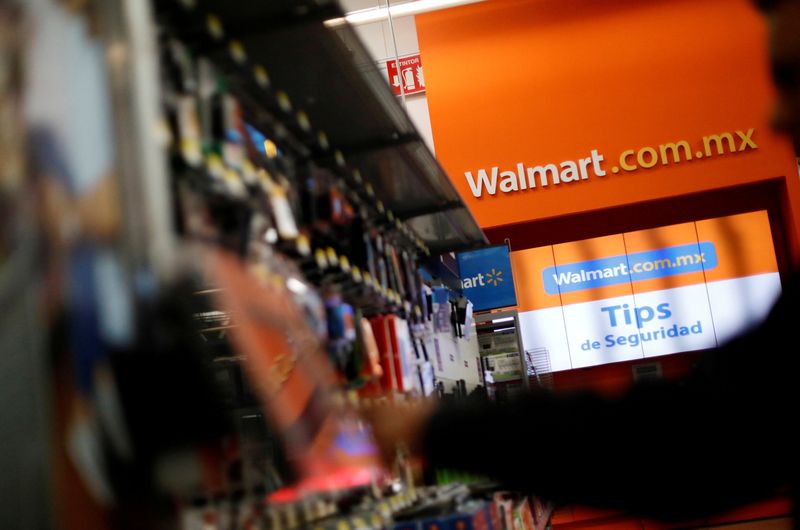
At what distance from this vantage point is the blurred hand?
53.6 inches

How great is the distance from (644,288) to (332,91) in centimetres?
689

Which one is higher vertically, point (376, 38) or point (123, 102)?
point (376, 38)

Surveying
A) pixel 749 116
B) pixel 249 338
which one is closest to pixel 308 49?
pixel 249 338

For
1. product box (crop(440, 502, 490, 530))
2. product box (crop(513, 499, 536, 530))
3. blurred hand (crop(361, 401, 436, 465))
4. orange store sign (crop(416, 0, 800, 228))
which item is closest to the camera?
blurred hand (crop(361, 401, 436, 465))

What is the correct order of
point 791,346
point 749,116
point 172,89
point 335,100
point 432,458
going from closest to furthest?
point 791,346
point 432,458
point 172,89
point 335,100
point 749,116

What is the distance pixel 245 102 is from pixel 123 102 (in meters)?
1.20

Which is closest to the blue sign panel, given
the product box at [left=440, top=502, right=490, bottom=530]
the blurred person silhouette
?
the product box at [left=440, top=502, right=490, bottom=530]

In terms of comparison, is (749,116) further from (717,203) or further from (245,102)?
(245,102)

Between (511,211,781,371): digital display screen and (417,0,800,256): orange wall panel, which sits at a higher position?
(417,0,800,256): orange wall panel

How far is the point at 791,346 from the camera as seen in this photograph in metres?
1.17

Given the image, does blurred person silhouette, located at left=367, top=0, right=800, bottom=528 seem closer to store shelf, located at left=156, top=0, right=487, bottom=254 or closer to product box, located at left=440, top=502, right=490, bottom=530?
store shelf, located at left=156, top=0, right=487, bottom=254

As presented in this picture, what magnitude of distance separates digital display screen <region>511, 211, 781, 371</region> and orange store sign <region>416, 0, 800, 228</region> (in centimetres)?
104

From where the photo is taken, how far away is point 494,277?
6238 mm

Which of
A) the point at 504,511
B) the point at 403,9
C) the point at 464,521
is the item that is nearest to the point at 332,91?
the point at 464,521
